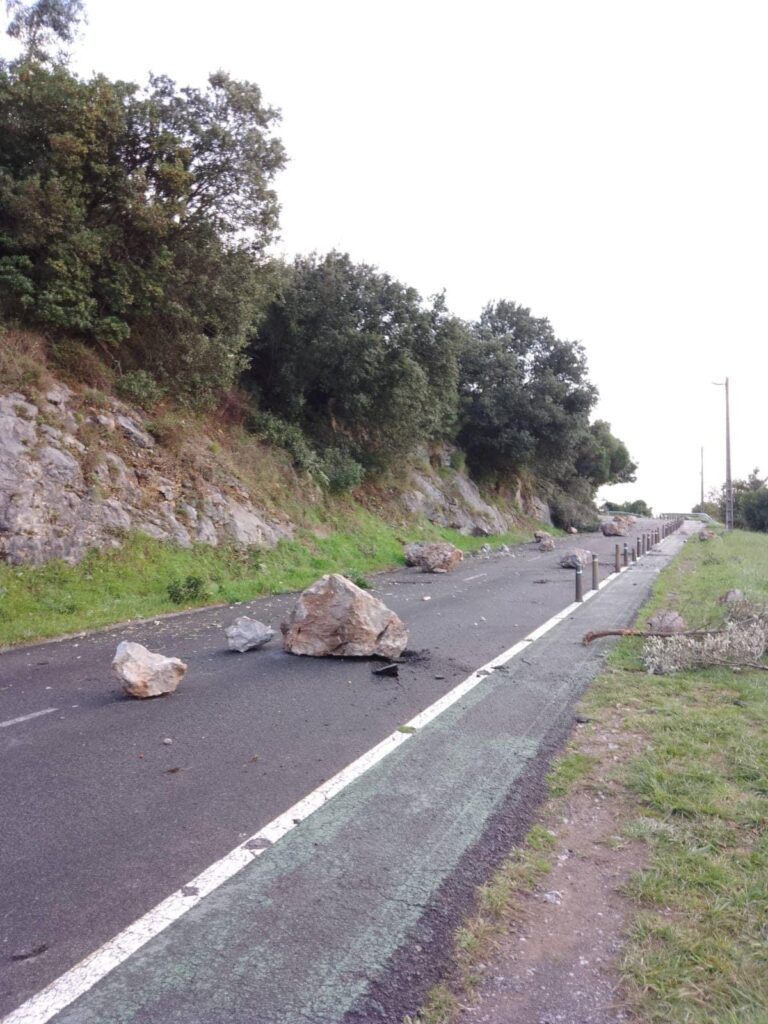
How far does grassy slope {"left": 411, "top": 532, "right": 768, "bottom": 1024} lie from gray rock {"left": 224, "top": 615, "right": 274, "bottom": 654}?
4436 millimetres

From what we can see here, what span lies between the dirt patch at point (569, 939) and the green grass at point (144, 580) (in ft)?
29.0

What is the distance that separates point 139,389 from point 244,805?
1462cm

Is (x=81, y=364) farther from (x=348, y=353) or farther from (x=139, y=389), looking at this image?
(x=348, y=353)

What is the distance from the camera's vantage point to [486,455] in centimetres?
4297

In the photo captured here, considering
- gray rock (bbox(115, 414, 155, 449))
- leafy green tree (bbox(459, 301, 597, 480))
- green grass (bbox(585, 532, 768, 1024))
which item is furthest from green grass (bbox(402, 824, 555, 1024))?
leafy green tree (bbox(459, 301, 597, 480))

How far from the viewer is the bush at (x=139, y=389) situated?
17.2 m

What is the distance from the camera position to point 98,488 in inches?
579

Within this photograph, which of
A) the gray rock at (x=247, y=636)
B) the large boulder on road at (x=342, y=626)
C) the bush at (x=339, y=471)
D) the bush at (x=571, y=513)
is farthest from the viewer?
the bush at (x=571, y=513)

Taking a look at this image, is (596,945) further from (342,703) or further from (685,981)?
(342,703)

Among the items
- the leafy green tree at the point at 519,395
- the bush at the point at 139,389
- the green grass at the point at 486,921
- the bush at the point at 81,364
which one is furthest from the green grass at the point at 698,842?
the leafy green tree at the point at 519,395

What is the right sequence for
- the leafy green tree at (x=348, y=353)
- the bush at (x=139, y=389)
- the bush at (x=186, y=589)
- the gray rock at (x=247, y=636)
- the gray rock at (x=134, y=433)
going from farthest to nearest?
1. the leafy green tree at (x=348, y=353)
2. the bush at (x=139, y=389)
3. the gray rock at (x=134, y=433)
4. the bush at (x=186, y=589)
5. the gray rock at (x=247, y=636)

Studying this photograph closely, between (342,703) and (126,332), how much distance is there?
13059 millimetres

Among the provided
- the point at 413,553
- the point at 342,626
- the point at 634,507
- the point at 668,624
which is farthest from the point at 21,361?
the point at 634,507

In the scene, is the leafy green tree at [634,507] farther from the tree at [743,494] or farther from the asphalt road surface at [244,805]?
the asphalt road surface at [244,805]
